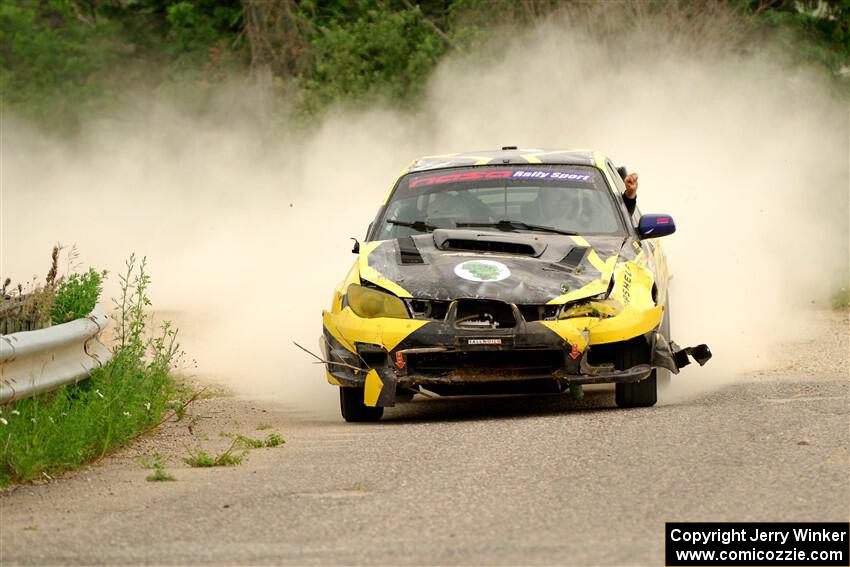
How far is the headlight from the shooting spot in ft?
30.7

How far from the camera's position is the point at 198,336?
15.4 m

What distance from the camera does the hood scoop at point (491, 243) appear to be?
9.85 m

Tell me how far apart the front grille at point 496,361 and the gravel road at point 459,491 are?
0.93ft

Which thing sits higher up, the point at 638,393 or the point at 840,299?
the point at 840,299

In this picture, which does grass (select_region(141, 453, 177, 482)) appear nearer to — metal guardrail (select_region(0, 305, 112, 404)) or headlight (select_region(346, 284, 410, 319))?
metal guardrail (select_region(0, 305, 112, 404))

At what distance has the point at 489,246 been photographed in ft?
32.5

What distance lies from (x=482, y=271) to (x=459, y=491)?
2784mm

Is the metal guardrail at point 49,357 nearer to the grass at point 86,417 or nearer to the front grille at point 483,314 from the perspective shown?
the grass at point 86,417

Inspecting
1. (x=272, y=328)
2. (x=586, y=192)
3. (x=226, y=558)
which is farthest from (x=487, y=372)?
(x=272, y=328)

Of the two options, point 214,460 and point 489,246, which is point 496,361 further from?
point 214,460

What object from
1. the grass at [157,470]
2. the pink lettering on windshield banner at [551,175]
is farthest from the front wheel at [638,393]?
the grass at [157,470]

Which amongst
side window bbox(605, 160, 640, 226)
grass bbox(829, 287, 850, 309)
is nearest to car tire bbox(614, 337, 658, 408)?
side window bbox(605, 160, 640, 226)

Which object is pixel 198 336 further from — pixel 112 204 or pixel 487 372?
pixel 112 204

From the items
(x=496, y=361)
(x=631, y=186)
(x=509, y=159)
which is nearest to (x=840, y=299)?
(x=631, y=186)
